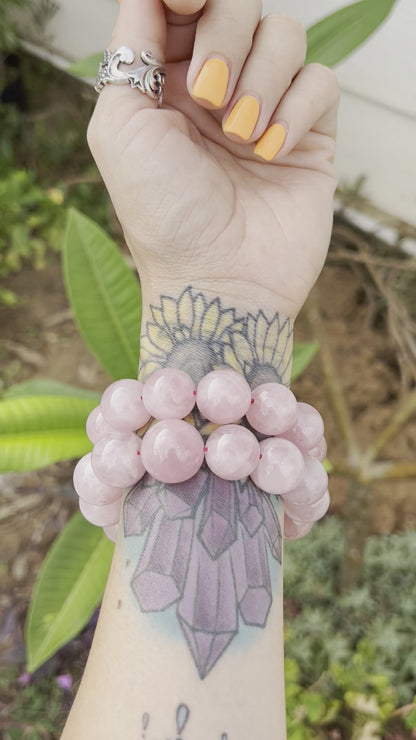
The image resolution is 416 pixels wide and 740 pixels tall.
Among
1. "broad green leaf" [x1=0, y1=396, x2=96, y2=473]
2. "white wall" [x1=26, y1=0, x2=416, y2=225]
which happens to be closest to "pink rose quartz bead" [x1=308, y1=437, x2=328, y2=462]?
"broad green leaf" [x1=0, y1=396, x2=96, y2=473]

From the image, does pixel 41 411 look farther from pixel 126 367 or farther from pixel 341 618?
pixel 341 618

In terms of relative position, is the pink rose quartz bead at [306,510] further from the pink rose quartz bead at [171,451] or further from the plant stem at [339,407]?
the plant stem at [339,407]

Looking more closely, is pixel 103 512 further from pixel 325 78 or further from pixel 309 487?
pixel 325 78

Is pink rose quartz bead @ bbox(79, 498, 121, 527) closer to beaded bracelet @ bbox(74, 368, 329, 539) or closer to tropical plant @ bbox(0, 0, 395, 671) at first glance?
beaded bracelet @ bbox(74, 368, 329, 539)

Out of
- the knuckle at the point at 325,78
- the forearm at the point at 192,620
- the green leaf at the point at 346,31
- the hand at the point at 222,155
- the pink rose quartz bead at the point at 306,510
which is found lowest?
the forearm at the point at 192,620

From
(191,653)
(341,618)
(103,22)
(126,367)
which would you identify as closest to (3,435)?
(126,367)

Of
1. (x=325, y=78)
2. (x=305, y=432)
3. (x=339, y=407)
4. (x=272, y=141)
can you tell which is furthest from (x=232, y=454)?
(x=339, y=407)

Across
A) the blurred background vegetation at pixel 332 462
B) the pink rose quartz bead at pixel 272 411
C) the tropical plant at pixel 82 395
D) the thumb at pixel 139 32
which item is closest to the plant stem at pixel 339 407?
the blurred background vegetation at pixel 332 462
